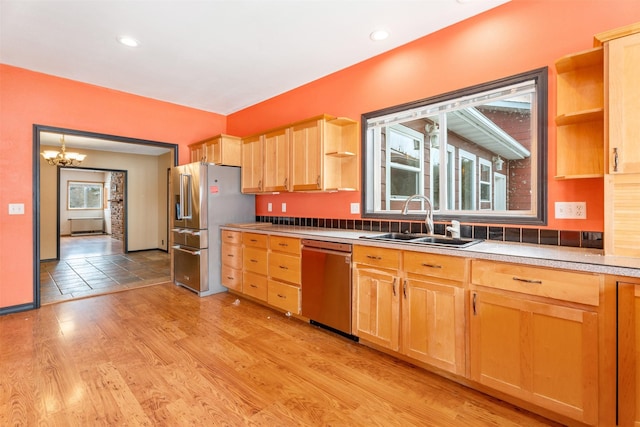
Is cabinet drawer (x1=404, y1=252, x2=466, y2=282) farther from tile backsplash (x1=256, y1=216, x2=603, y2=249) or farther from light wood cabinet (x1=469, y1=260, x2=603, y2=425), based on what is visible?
tile backsplash (x1=256, y1=216, x2=603, y2=249)

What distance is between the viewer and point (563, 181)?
2088 mm

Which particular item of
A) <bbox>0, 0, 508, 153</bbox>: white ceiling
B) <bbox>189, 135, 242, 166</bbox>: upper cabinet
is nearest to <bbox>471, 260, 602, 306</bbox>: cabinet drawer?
<bbox>0, 0, 508, 153</bbox>: white ceiling

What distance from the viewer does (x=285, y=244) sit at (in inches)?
126

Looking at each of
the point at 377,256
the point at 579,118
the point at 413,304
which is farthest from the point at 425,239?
the point at 579,118

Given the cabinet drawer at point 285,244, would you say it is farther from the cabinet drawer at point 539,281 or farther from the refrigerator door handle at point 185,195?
the cabinet drawer at point 539,281

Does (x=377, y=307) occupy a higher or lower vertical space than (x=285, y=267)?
lower

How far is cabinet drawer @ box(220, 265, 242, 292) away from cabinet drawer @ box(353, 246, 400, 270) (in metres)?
1.87

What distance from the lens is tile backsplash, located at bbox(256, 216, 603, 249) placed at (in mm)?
2015

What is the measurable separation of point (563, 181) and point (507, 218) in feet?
1.38

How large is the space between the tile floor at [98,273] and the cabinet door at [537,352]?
4422 mm

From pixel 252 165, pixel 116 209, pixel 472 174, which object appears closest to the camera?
pixel 472 174

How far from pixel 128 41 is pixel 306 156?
1995 mm

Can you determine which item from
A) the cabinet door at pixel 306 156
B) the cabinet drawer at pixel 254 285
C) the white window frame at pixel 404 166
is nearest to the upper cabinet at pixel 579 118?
the white window frame at pixel 404 166

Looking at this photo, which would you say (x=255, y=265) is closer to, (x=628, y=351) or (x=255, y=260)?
(x=255, y=260)
